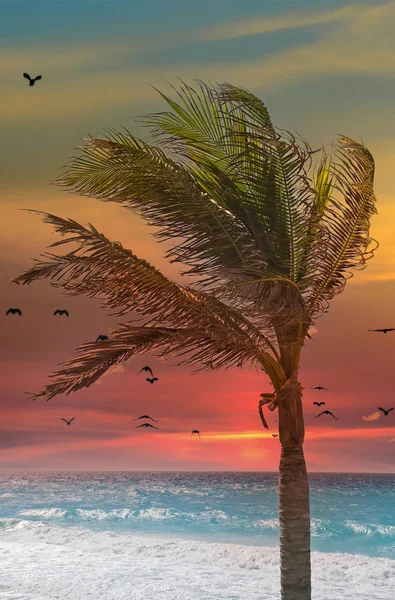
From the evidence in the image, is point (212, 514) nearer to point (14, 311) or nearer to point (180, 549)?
point (180, 549)

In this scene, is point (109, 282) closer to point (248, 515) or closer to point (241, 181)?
point (241, 181)

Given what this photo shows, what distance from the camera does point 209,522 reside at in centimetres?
3747

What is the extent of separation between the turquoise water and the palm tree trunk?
21442 millimetres

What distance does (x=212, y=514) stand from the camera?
40.3m

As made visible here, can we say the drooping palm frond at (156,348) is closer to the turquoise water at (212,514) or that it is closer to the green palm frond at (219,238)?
the green palm frond at (219,238)

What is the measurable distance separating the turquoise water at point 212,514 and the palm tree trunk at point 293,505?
21442 millimetres

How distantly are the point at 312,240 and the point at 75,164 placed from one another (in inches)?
134

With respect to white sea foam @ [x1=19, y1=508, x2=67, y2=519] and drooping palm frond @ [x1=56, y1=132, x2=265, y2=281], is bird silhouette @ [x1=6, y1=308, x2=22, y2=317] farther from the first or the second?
white sea foam @ [x1=19, y1=508, x2=67, y2=519]

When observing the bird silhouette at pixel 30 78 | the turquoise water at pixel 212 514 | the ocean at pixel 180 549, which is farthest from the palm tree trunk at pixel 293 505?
the turquoise water at pixel 212 514

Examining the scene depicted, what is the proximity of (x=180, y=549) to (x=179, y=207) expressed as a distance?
1639cm

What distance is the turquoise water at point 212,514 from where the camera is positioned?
3259 cm

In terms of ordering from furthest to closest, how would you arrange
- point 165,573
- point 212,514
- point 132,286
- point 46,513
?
point 212,514 < point 46,513 < point 165,573 < point 132,286

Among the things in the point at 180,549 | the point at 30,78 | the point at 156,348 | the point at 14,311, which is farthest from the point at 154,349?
the point at 180,549

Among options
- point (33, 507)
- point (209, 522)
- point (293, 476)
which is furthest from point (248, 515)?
point (293, 476)
